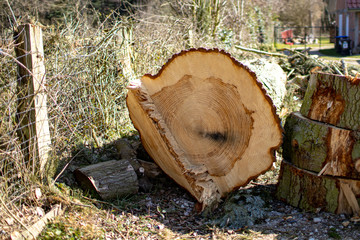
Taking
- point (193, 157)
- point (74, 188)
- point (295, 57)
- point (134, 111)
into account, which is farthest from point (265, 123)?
point (295, 57)

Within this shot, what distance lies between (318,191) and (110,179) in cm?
179

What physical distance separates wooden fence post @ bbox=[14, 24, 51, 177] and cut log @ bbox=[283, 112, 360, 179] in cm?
211

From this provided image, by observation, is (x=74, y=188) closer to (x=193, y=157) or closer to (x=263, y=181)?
(x=193, y=157)

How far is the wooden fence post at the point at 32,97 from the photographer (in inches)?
109

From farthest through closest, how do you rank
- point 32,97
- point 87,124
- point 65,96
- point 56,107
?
point 87,124 < point 65,96 < point 56,107 < point 32,97

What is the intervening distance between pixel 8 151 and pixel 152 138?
51.4 inches

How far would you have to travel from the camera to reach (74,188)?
3.22 meters

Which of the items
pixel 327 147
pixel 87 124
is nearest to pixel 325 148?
pixel 327 147

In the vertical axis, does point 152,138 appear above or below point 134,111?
below

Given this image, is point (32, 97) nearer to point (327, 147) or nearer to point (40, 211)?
point (40, 211)

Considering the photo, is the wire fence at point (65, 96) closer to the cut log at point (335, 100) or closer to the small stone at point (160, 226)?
the small stone at point (160, 226)

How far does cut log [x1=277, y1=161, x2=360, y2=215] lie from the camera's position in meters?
2.94

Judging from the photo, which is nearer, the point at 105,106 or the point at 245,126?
the point at 245,126

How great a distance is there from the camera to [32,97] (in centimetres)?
286
